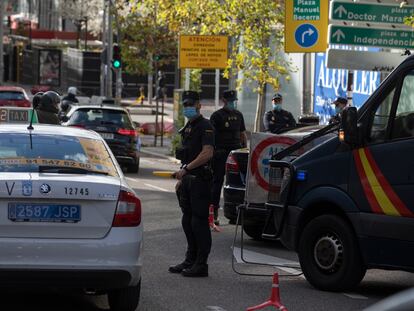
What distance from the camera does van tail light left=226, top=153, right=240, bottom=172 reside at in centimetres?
1377

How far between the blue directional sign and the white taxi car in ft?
46.4

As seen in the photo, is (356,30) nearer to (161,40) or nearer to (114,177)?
(114,177)

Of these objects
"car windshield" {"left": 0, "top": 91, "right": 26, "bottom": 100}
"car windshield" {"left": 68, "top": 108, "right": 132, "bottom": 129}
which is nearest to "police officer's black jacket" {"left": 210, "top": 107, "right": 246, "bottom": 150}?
"car windshield" {"left": 68, "top": 108, "right": 132, "bottom": 129}

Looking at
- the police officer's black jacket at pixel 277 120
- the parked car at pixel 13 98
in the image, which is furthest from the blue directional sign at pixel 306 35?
the parked car at pixel 13 98

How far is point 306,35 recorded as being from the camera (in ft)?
71.9

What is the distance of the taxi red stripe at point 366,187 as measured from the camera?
30.9ft

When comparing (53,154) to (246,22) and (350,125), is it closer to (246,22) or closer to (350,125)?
(350,125)

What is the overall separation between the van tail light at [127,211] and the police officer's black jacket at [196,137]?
2.67 metres

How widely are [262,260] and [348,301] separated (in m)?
2.51

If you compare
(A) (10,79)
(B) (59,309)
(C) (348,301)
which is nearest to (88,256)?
(B) (59,309)

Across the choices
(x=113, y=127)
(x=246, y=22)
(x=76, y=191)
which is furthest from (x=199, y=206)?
(x=246, y=22)

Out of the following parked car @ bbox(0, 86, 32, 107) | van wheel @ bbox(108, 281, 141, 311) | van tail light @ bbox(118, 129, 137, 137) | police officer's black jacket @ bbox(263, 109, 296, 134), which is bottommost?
van wheel @ bbox(108, 281, 141, 311)

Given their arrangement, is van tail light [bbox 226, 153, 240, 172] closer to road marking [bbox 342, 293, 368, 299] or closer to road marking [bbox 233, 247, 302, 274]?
road marking [bbox 233, 247, 302, 274]

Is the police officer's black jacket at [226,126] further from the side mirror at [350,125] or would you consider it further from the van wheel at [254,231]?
the side mirror at [350,125]
